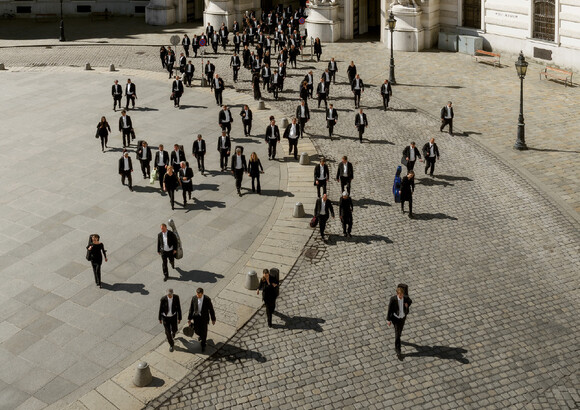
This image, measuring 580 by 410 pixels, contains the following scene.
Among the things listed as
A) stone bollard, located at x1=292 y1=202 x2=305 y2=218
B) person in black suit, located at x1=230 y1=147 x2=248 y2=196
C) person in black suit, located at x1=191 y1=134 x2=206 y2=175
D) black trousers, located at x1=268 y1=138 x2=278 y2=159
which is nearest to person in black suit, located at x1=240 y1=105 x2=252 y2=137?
black trousers, located at x1=268 y1=138 x2=278 y2=159

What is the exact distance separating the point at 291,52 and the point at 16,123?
14643mm

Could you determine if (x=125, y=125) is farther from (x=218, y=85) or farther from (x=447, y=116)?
(x=447, y=116)

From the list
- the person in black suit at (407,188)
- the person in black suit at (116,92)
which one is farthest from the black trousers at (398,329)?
the person in black suit at (116,92)

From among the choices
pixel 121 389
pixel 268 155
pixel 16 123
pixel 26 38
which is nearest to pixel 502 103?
pixel 268 155

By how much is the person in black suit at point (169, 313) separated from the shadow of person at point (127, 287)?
8.21 ft

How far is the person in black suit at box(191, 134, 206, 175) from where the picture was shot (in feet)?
78.2

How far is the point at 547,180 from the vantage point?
2289 cm

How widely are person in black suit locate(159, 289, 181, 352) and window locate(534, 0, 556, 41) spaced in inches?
1151

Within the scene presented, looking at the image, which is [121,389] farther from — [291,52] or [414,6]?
[414,6]

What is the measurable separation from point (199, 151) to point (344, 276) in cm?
865

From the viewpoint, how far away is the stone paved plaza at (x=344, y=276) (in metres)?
13.5

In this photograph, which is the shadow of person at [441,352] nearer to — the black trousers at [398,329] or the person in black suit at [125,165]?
the black trousers at [398,329]

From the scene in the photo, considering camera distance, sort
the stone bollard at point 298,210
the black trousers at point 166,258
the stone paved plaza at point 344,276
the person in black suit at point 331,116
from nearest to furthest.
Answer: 1. the stone paved plaza at point 344,276
2. the black trousers at point 166,258
3. the stone bollard at point 298,210
4. the person in black suit at point 331,116

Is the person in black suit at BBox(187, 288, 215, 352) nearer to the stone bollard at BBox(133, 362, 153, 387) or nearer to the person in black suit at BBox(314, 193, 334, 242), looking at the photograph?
the stone bollard at BBox(133, 362, 153, 387)
